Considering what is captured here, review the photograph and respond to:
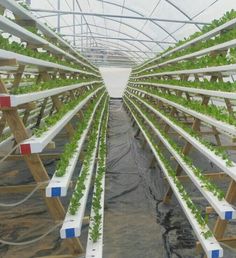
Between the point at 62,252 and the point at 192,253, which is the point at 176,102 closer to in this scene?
Result: the point at 192,253

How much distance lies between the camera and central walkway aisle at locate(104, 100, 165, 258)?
3457mm

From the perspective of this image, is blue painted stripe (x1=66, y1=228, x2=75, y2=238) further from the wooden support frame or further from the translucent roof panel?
the translucent roof panel

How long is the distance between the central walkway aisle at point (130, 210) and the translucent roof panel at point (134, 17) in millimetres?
3887

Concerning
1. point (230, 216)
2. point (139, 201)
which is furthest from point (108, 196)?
point (230, 216)

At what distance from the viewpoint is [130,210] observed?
4.38m

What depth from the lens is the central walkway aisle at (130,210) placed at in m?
3.46

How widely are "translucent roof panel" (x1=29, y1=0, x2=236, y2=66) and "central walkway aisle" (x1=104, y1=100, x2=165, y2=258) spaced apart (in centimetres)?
389

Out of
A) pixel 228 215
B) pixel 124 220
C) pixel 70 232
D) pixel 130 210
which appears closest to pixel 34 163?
pixel 70 232

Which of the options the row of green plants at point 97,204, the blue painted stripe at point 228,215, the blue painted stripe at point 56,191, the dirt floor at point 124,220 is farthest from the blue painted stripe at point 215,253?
the blue painted stripe at point 56,191

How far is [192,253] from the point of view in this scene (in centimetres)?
342

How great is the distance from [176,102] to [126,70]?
25110 mm

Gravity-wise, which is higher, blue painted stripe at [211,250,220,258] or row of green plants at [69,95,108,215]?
row of green plants at [69,95,108,215]

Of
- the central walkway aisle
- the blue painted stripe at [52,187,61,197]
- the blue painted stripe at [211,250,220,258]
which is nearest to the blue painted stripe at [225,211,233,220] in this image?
the blue painted stripe at [211,250,220,258]

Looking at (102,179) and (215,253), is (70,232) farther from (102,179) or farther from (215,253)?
(102,179)
